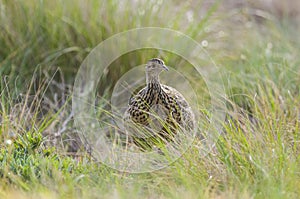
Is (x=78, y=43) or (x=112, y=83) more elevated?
(x=78, y=43)

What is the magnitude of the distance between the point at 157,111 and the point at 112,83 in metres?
Result: 1.76

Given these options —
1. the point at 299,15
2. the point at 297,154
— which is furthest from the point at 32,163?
the point at 299,15

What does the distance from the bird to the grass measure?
20cm

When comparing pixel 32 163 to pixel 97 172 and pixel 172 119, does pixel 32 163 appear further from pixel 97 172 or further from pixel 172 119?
pixel 172 119

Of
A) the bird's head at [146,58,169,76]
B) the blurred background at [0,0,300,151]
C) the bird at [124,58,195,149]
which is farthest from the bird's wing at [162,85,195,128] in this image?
the blurred background at [0,0,300,151]

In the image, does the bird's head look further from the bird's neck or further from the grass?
the grass

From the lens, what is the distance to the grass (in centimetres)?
381

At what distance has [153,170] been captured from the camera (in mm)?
4102

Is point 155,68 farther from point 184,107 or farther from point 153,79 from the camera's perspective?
point 184,107

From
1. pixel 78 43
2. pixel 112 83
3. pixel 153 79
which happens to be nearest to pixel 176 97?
pixel 153 79

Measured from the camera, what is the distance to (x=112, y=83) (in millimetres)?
5797

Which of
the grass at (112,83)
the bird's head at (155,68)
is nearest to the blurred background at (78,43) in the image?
the grass at (112,83)

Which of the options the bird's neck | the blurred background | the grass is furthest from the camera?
the blurred background

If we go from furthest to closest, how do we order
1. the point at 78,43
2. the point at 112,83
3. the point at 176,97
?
the point at 78,43
the point at 112,83
the point at 176,97
